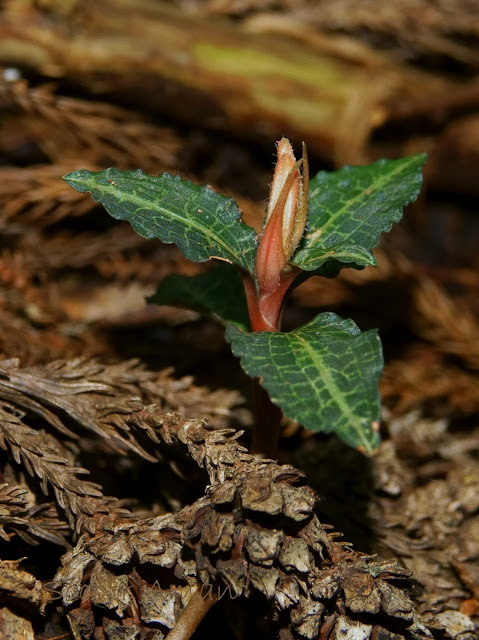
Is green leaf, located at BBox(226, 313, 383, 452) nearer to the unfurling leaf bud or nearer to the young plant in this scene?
the young plant

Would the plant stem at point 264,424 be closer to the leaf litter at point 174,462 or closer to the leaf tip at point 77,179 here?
the leaf litter at point 174,462

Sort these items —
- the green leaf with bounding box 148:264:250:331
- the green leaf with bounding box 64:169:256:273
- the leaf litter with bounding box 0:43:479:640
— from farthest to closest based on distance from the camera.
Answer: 1. the green leaf with bounding box 148:264:250:331
2. the green leaf with bounding box 64:169:256:273
3. the leaf litter with bounding box 0:43:479:640

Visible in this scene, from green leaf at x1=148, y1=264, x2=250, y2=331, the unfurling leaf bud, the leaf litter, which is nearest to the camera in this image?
the leaf litter

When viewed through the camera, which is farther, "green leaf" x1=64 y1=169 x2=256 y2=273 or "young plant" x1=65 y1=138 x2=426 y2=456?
"green leaf" x1=64 y1=169 x2=256 y2=273

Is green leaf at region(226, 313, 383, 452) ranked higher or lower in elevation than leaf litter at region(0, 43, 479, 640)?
higher

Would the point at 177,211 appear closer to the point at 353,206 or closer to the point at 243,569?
the point at 353,206

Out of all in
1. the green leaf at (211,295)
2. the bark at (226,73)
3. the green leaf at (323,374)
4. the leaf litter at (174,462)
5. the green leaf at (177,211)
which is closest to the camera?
the green leaf at (323,374)

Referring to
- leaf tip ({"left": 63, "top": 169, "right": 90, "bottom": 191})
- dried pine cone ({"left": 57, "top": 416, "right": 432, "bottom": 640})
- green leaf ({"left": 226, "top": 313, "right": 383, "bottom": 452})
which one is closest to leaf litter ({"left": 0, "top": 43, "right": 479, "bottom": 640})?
dried pine cone ({"left": 57, "top": 416, "right": 432, "bottom": 640})

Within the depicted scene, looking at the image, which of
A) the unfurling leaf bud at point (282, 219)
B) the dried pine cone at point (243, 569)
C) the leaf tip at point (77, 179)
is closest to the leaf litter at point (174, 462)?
the dried pine cone at point (243, 569)
